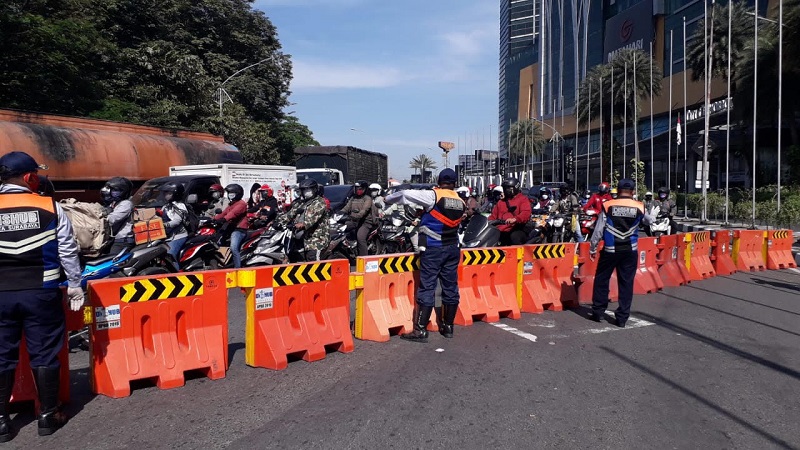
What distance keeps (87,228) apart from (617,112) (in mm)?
50500

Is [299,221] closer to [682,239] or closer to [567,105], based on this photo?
[682,239]

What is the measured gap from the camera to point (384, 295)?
7559 mm

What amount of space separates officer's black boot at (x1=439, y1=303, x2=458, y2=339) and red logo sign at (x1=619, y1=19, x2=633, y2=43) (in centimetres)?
7464

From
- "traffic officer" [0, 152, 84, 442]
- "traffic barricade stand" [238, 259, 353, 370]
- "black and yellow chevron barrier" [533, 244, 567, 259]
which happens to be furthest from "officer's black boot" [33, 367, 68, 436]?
"black and yellow chevron barrier" [533, 244, 567, 259]

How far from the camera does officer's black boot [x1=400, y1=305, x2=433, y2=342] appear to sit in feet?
24.0

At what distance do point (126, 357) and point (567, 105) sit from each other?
93.3 meters

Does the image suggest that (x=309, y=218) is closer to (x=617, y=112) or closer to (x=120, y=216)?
(x=120, y=216)

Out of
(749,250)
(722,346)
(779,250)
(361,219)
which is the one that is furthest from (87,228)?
(779,250)

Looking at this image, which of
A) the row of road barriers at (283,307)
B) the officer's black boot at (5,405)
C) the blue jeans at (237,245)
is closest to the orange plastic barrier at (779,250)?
Answer: the row of road barriers at (283,307)

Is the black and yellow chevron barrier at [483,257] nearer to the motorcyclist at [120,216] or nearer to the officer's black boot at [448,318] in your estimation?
the officer's black boot at [448,318]

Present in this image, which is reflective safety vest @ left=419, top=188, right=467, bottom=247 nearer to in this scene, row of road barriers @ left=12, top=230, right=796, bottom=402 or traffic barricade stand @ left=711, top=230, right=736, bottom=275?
row of road barriers @ left=12, top=230, right=796, bottom=402

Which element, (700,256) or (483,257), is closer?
(483,257)

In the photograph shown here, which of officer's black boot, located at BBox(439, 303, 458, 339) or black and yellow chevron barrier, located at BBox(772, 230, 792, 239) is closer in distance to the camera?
officer's black boot, located at BBox(439, 303, 458, 339)

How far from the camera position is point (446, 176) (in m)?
7.54
